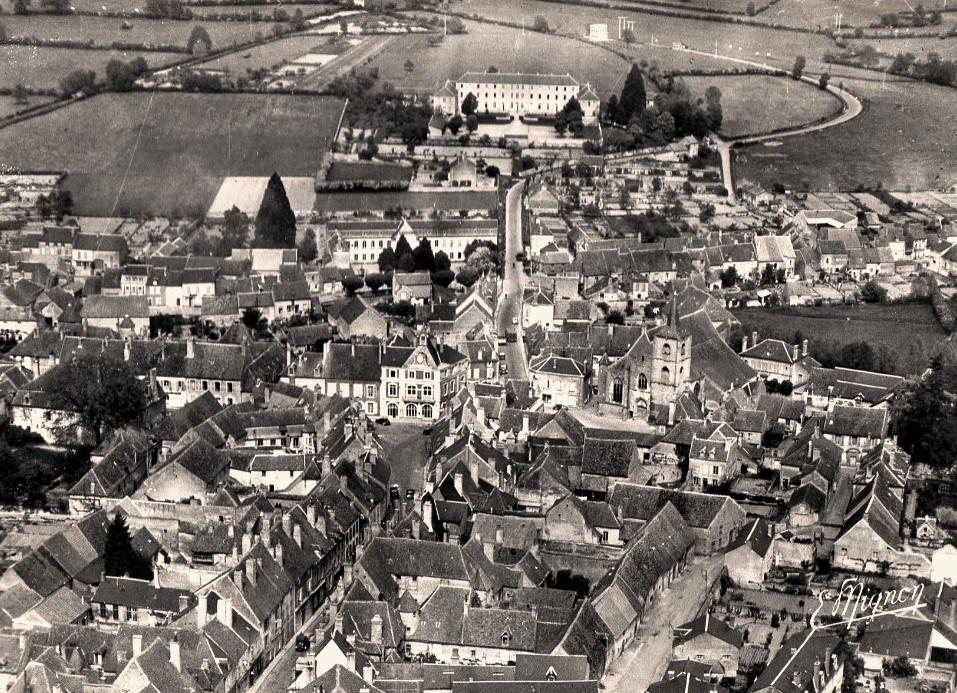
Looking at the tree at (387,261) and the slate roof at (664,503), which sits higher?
the slate roof at (664,503)

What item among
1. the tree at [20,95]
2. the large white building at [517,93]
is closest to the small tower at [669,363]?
Answer: the large white building at [517,93]

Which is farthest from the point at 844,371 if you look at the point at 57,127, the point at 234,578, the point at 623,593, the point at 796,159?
the point at 57,127

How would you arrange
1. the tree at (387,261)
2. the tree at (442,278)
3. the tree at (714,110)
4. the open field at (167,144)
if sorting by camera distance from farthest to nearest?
the tree at (714,110), the open field at (167,144), the tree at (387,261), the tree at (442,278)

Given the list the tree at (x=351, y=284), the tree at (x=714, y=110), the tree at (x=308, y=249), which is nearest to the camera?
the tree at (x=351, y=284)

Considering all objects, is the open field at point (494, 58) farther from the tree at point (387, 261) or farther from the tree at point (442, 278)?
the tree at point (442, 278)

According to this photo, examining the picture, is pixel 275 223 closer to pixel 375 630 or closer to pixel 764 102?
pixel 375 630

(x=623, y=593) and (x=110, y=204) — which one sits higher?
(x=623, y=593)

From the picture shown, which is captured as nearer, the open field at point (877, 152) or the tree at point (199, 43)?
the open field at point (877, 152)

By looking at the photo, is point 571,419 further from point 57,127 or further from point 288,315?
point 57,127
